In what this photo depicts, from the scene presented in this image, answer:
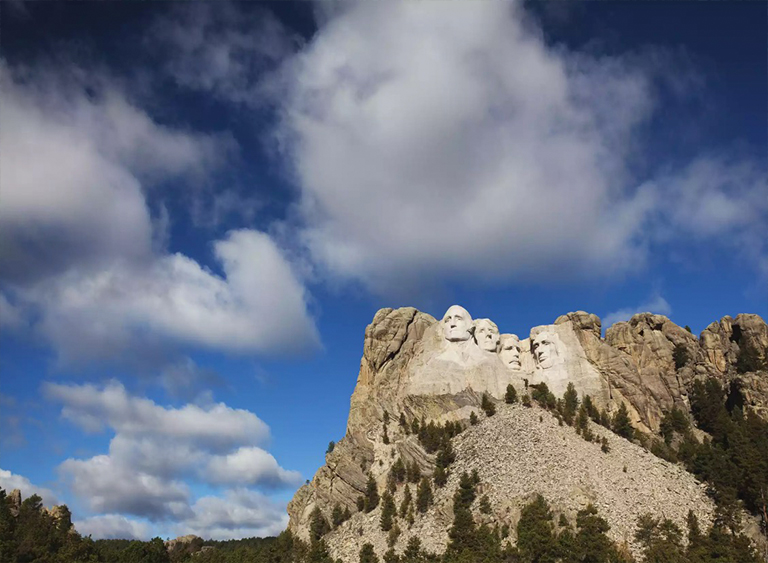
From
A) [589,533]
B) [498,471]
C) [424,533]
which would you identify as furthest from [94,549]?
[589,533]

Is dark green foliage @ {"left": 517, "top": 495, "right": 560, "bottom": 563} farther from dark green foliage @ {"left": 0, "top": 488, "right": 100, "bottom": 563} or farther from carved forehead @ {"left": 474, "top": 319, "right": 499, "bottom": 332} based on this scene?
dark green foliage @ {"left": 0, "top": 488, "right": 100, "bottom": 563}

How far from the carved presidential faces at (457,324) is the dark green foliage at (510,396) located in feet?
36.0

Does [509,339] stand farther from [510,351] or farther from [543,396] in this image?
[543,396]

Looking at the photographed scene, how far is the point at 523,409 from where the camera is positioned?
8938cm

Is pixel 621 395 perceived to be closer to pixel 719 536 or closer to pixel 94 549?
pixel 719 536

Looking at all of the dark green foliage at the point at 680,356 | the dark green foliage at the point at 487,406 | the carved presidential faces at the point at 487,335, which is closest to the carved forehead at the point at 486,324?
the carved presidential faces at the point at 487,335

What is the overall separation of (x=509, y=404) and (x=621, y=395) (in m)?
18.3

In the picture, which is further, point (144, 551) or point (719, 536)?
point (144, 551)

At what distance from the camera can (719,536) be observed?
64.1 meters

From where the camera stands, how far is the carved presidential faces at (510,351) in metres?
102

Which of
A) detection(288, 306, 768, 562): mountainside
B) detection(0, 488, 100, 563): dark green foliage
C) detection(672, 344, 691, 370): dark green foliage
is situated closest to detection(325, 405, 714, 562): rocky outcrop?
detection(288, 306, 768, 562): mountainside

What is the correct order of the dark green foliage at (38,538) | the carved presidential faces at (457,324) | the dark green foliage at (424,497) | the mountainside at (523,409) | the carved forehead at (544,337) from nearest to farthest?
the mountainside at (523,409) → the dark green foliage at (424,497) → the dark green foliage at (38,538) → the carved presidential faces at (457,324) → the carved forehead at (544,337)

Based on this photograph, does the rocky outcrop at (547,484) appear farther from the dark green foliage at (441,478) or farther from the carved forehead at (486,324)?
the carved forehead at (486,324)

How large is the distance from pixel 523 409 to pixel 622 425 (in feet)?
44.7
